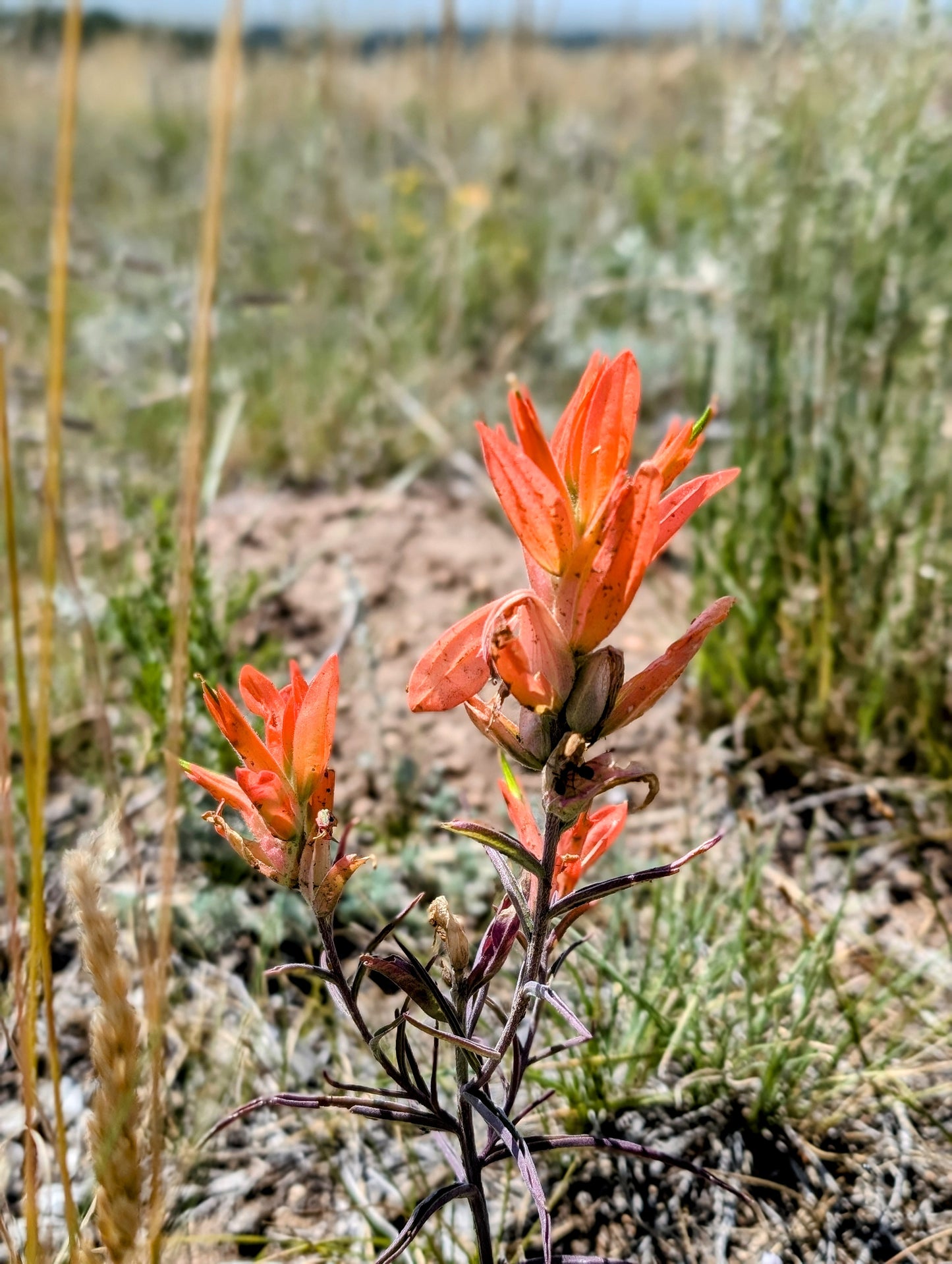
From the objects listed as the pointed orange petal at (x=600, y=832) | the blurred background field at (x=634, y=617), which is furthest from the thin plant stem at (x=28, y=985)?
the pointed orange petal at (x=600, y=832)

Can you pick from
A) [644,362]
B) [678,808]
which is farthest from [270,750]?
[644,362]

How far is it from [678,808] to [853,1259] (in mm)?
846

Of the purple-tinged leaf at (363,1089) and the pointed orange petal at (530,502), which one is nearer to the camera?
the pointed orange petal at (530,502)

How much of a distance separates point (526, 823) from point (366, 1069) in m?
0.63

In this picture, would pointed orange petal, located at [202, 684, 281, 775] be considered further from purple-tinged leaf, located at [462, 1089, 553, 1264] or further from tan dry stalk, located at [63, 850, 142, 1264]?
purple-tinged leaf, located at [462, 1089, 553, 1264]

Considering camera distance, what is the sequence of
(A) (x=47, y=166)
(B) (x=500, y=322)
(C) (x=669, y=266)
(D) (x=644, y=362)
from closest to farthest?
(D) (x=644, y=362) → (C) (x=669, y=266) → (B) (x=500, y=322) → (A) (x=47, y=166)

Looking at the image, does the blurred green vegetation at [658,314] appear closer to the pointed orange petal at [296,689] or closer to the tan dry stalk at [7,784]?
the tan dry stalk at [7,784]

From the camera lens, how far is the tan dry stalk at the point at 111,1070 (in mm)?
680

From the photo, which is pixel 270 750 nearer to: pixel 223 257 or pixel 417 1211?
pixel 417 1211

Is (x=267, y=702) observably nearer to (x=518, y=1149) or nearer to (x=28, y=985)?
(x=28, y=985)

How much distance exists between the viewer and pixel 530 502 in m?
0.68

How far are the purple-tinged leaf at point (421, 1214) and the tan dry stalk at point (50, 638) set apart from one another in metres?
0.24

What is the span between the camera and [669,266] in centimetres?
358

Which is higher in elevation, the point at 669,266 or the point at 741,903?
the point at 669,266
